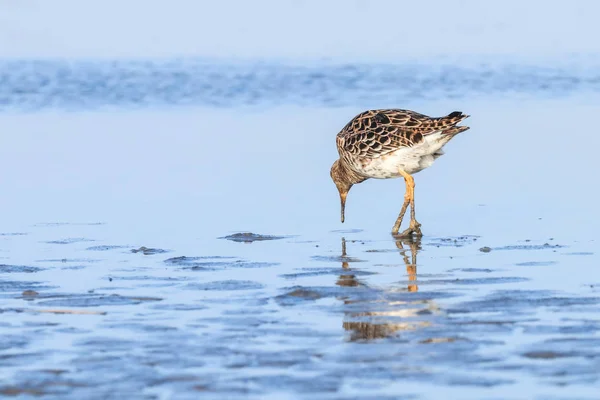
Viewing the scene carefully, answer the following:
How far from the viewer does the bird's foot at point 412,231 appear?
14.1 m

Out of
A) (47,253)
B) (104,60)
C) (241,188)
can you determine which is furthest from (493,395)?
(104,60)

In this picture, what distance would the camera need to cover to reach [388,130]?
576 inches

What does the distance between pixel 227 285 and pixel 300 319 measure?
1607 millimetres

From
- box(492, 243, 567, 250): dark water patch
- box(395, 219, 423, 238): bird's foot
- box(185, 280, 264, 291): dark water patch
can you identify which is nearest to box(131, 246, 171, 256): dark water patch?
box(185, 280, 264, 291): dark water patch

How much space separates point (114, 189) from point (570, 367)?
Answer: 35.1ft

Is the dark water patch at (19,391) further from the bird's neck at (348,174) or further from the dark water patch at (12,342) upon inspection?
the bird's neck at (348,174)

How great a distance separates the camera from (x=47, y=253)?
42.5 feet

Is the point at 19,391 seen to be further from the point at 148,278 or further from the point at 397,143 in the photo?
the point at 397,143

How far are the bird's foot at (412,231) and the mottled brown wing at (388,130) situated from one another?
89 cm

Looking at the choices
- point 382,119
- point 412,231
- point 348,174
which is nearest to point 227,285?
point 412,231

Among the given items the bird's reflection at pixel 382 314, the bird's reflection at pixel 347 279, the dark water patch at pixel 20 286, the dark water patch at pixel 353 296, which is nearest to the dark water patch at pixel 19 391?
the bird's reflection at pixel 382 314

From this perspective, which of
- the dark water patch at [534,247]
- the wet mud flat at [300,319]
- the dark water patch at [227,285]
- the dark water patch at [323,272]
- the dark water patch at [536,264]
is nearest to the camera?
the wet mud flat at [300,319]

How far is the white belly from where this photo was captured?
14430 millimetres

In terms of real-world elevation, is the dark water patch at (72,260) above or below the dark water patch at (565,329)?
above
